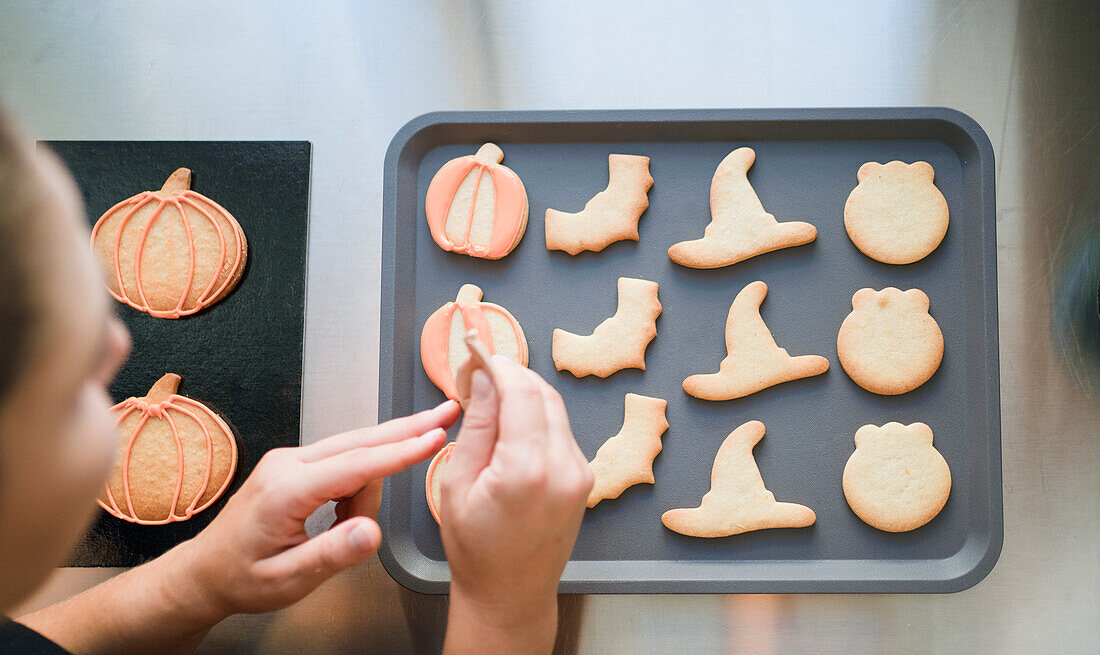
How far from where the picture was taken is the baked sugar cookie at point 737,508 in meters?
0.75

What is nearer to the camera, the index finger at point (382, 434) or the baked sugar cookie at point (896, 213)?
the index finger at point (382, 434)

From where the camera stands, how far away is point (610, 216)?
0.78m

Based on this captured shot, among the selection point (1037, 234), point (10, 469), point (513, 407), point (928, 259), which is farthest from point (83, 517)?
point (1037, 234)

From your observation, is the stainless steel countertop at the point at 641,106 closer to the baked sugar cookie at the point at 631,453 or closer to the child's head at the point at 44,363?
the baked sugar cookie at the point at 631,453

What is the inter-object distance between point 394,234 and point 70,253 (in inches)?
18.8

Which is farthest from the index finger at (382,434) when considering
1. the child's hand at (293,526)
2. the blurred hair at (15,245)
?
the blurred hair at (15,245)

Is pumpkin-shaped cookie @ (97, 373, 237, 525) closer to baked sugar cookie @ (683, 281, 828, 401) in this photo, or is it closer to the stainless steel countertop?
the stainless steel countertop

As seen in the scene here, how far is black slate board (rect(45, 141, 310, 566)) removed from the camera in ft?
2.52

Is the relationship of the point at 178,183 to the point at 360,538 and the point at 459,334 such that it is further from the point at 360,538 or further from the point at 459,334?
the point at 360,538

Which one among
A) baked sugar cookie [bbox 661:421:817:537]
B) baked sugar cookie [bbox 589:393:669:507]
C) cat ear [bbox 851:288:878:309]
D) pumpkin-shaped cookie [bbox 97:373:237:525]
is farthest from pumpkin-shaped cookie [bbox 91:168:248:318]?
cat ear [bbox 851:288:878:309]

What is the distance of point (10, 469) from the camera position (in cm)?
32

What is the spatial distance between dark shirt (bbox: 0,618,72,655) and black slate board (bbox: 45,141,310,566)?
0.20 m

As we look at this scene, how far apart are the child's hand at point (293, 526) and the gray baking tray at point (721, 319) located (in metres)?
0.16

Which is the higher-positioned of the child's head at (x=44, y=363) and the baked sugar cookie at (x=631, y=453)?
the child's head at (x=44, y=363)
